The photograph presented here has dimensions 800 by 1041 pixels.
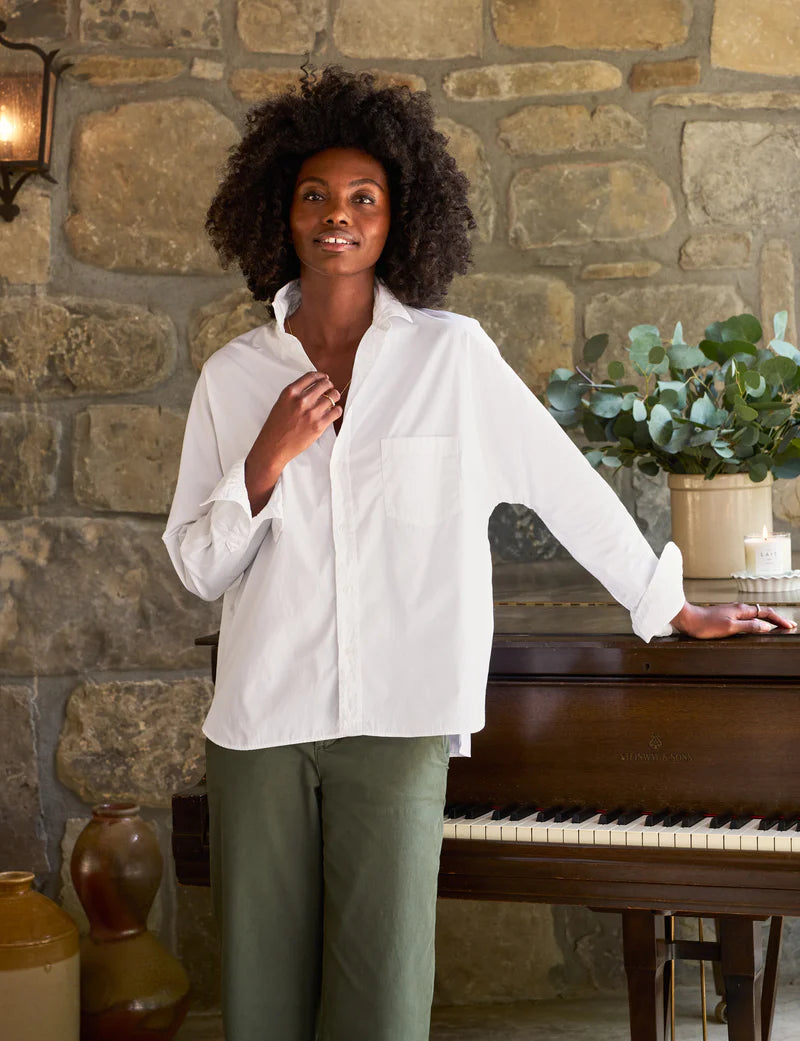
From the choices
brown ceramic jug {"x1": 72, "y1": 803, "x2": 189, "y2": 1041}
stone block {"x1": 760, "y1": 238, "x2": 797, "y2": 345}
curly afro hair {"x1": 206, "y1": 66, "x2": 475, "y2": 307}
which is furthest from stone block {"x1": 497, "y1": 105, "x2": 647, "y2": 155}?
brown ceramic jug {"x1": 72, "y1": 803, "x2": 189, "y2": 1041}

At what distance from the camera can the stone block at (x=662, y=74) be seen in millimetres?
2742

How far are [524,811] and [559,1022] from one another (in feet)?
3.79

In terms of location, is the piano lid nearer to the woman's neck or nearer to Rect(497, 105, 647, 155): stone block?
the woman's neck

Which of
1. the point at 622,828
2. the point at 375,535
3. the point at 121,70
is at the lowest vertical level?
the point at 622,828

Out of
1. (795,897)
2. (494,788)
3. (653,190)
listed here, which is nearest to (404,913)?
(494,788)

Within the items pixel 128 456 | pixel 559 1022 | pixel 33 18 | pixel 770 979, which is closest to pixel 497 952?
pixel 559 1022

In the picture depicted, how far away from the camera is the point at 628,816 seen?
1.77m

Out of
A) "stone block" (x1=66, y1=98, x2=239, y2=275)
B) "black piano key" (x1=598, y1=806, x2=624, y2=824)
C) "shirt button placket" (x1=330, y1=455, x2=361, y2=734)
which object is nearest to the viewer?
"shirt button placket" (x1=330, y1=455, x2=361, y2=734)

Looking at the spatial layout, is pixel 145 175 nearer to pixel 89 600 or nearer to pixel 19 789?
pixel 89 600

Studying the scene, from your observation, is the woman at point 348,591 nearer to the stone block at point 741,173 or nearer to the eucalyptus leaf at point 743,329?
the eucalyptus leaf at point 743,329

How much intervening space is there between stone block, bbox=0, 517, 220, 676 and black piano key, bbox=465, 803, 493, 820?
1.10 meters

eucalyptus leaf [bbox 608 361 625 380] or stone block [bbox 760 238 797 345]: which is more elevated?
stone block [bbox 760 238 797 345]

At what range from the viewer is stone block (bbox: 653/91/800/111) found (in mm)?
2748

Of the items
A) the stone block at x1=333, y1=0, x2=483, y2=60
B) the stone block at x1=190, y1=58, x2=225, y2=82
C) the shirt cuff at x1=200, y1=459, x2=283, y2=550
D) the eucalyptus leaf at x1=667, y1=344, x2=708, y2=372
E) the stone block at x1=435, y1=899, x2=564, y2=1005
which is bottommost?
the stone block at x1=435, y1=899, x2=564, y2=1005
